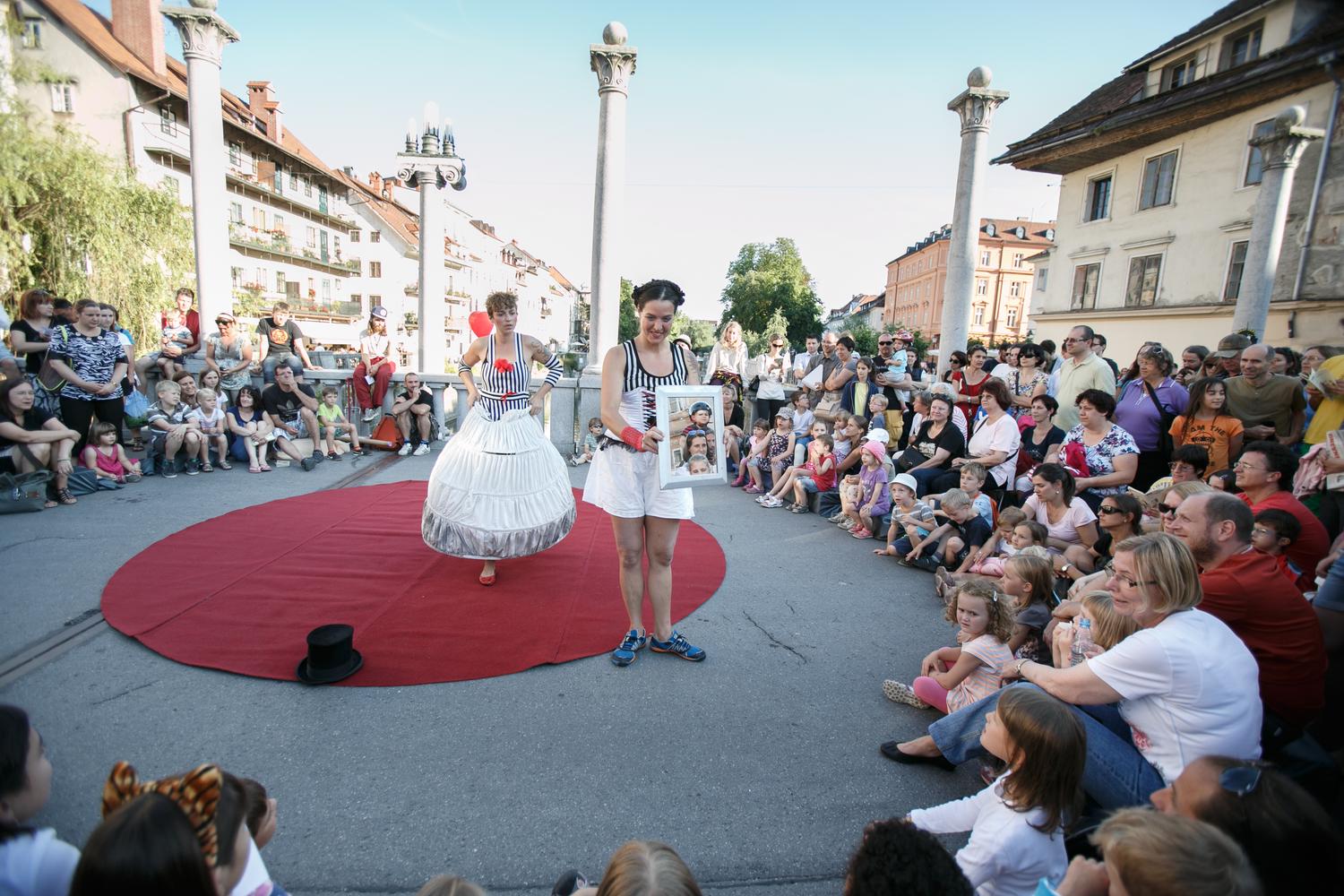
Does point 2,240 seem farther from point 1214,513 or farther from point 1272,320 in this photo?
point 1272,320

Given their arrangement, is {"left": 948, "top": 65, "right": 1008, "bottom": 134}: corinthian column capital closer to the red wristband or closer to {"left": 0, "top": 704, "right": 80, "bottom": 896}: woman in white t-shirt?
the red wristband

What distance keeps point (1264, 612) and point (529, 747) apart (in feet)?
11.1

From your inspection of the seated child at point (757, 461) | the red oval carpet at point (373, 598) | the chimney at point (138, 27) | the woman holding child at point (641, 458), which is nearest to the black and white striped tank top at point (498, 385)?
the red oval carpet at point (373, 598)

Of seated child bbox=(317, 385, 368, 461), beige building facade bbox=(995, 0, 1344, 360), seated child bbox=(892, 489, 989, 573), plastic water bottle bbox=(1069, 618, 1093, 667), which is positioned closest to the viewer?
plastic water bottle bbox=(1069, 618, 1093, 667)

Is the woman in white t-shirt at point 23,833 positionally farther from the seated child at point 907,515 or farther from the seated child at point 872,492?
the seated child at point 872,492

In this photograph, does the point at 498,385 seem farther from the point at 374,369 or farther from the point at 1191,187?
the point at 1191,187

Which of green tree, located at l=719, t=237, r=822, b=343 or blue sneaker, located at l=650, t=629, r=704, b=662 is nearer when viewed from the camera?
blue sneaker, located at l=650, t=629, r=704, b=662

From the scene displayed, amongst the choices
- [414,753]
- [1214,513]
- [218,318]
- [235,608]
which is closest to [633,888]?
[414,753]

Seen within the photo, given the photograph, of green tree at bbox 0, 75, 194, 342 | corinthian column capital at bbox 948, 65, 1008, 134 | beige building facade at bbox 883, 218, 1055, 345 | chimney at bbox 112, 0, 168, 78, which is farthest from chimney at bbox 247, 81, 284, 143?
beige building facade at bbox 883, 218, 1055, 345

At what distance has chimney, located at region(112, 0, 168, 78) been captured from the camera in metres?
24.8

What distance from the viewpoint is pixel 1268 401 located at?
5812mm

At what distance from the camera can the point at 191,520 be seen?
21.1 feet

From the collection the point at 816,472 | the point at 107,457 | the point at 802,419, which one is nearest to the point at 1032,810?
the point at 816,472

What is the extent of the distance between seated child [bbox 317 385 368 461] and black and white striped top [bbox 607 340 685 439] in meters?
7.41
